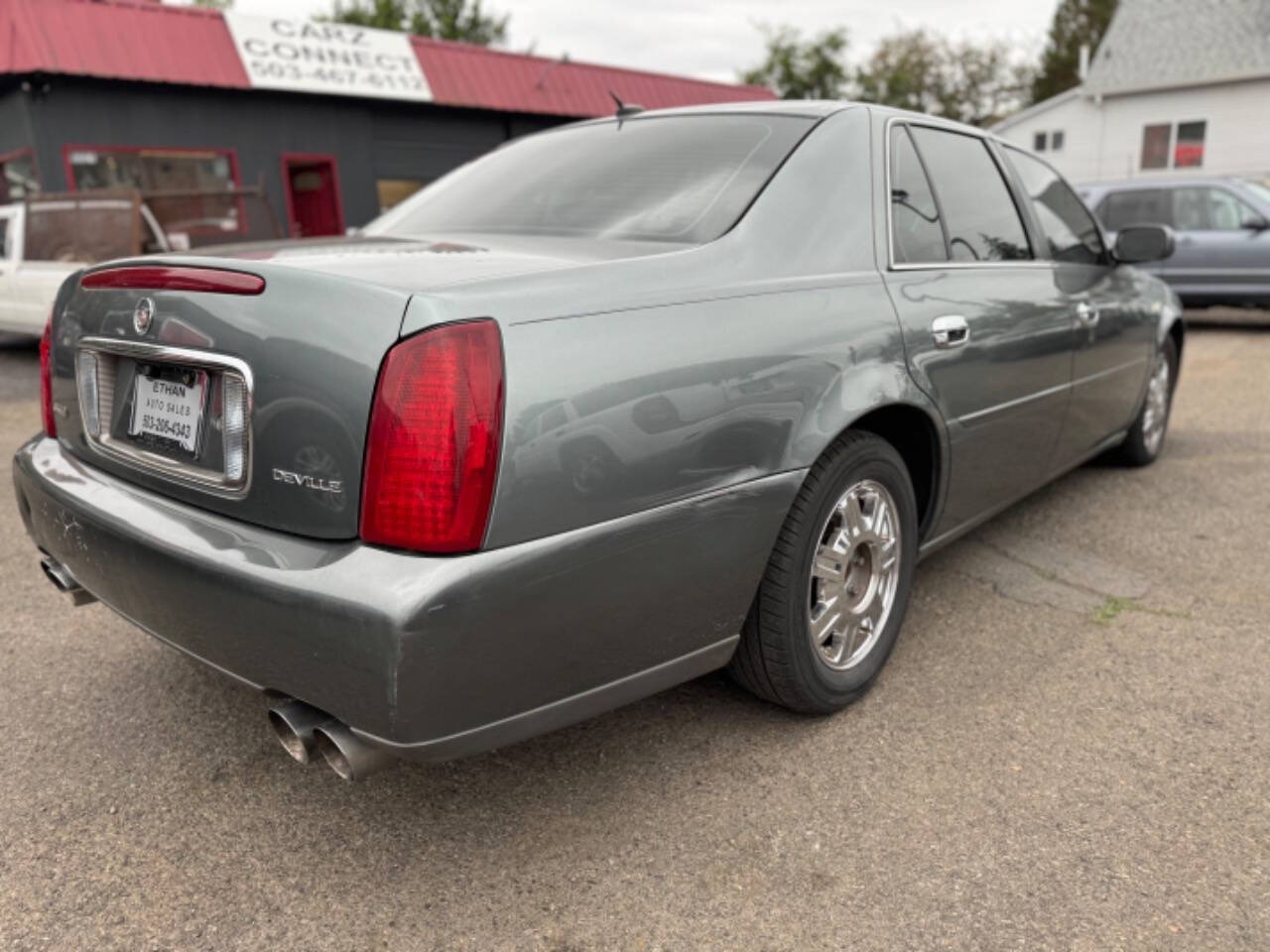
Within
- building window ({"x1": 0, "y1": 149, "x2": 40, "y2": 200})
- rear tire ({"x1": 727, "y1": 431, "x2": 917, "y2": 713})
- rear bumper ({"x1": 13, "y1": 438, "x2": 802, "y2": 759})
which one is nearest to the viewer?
rear bumper ({"x1": 13, "y1": 438, "x2": 802, "y2": 759})

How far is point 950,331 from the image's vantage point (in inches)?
110

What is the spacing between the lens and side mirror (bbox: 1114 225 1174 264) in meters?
4.08

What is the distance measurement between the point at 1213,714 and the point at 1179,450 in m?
3.27

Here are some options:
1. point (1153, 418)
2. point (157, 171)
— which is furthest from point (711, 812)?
point (157, 171)

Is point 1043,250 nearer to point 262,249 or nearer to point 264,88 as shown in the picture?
point 262,249

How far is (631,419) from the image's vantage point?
73.5 inches

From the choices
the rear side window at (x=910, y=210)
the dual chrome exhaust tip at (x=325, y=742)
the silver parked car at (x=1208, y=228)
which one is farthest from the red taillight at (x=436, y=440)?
the silver parked car at (x=1208, y=228)

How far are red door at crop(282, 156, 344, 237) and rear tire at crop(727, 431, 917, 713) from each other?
14.1 m

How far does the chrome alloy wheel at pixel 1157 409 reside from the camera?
486 centimetres

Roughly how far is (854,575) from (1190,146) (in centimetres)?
2703

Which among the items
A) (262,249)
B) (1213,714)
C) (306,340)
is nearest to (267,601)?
(306,340)

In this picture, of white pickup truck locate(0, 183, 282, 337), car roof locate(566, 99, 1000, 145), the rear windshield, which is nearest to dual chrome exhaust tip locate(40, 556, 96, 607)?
the rear windshield

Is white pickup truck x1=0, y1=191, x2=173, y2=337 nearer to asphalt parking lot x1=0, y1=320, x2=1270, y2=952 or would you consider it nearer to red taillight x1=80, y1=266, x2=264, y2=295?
asphalt parking lot x1=0, y1=320, x2=1270, y2=952

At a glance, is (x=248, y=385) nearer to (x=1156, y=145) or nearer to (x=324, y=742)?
(x=324, y=742)
